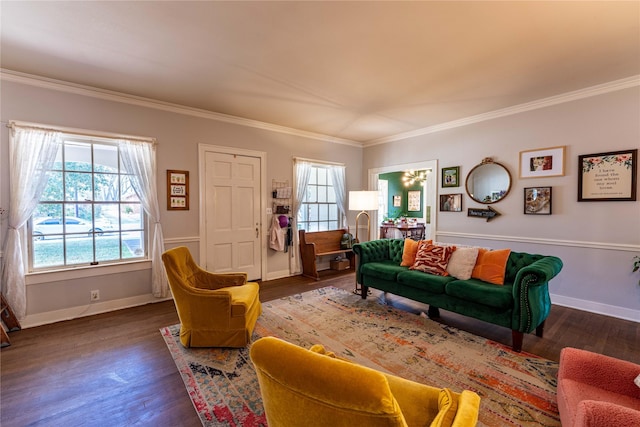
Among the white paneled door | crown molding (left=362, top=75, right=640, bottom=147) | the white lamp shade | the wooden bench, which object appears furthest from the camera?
the wooden bench

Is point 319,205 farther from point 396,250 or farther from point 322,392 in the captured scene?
point 322,392

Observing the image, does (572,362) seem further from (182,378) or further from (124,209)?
(124,209)

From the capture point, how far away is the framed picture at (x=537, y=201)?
3643 millimetres

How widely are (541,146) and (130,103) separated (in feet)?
17.7

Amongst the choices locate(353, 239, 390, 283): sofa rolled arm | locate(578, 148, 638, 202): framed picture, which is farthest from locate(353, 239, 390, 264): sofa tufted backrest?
locate(578, 148, 638, 202): framed picture

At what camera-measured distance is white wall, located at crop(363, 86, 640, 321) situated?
313 cm

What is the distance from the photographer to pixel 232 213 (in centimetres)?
440

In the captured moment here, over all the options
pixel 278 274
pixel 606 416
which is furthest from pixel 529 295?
pixel 278 274

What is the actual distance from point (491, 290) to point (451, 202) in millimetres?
2258

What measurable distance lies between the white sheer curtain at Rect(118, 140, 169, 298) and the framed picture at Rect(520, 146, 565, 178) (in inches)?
197

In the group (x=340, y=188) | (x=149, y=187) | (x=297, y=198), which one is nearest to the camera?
(x=149, y=187)

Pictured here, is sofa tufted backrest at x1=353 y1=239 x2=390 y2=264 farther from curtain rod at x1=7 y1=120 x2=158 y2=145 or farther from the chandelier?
the chandelier

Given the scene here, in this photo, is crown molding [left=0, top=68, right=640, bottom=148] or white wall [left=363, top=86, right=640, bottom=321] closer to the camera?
crown molding [left=0, top=68, right=640, bottom=148]

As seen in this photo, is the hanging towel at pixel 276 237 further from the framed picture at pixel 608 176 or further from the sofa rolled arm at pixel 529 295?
the framed picture at pixel 608 176
